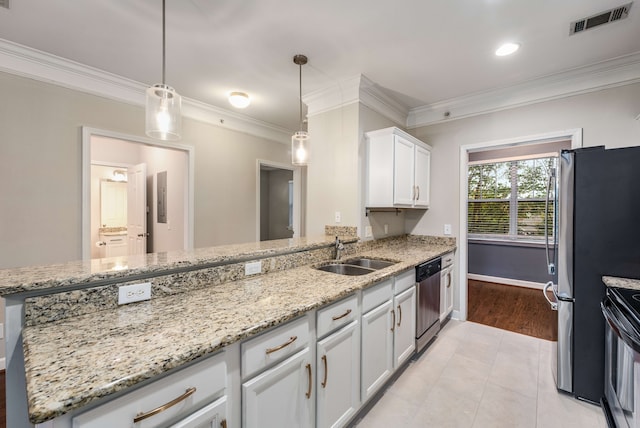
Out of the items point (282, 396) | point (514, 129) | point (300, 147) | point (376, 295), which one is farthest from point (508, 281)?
point (282, 396)

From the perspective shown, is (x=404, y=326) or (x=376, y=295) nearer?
(x=376, y=295)

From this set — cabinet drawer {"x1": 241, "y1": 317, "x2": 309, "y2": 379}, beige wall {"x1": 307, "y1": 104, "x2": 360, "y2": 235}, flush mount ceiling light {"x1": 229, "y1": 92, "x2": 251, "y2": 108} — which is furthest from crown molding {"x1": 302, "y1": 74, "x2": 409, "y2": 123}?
cabinet drawer {"x1": 241, "y1": 317, "x2": 309, "y2": 379}

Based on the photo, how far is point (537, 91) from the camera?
2.92 meters

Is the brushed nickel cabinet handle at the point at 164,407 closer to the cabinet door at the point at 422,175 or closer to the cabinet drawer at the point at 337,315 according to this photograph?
the cabinet drawer at the point at 337,315

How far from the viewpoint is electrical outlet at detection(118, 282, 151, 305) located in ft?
4.20

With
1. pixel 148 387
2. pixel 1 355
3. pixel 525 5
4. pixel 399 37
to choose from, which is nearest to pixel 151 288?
pixel 148 387

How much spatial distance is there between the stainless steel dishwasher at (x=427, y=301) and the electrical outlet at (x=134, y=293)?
198cm

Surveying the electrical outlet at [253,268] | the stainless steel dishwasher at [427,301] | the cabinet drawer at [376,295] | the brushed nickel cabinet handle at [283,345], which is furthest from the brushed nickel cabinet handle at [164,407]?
the stainless steel dishwasher at [427,301]

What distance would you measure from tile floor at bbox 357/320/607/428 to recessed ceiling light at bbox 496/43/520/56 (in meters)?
2.67

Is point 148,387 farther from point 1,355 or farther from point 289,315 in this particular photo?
point 1,355

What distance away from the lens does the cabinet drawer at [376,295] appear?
5.95 ft

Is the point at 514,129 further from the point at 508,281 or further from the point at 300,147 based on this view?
the point at 508,281

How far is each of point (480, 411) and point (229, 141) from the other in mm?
3855

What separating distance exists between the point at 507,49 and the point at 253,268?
264 cm
